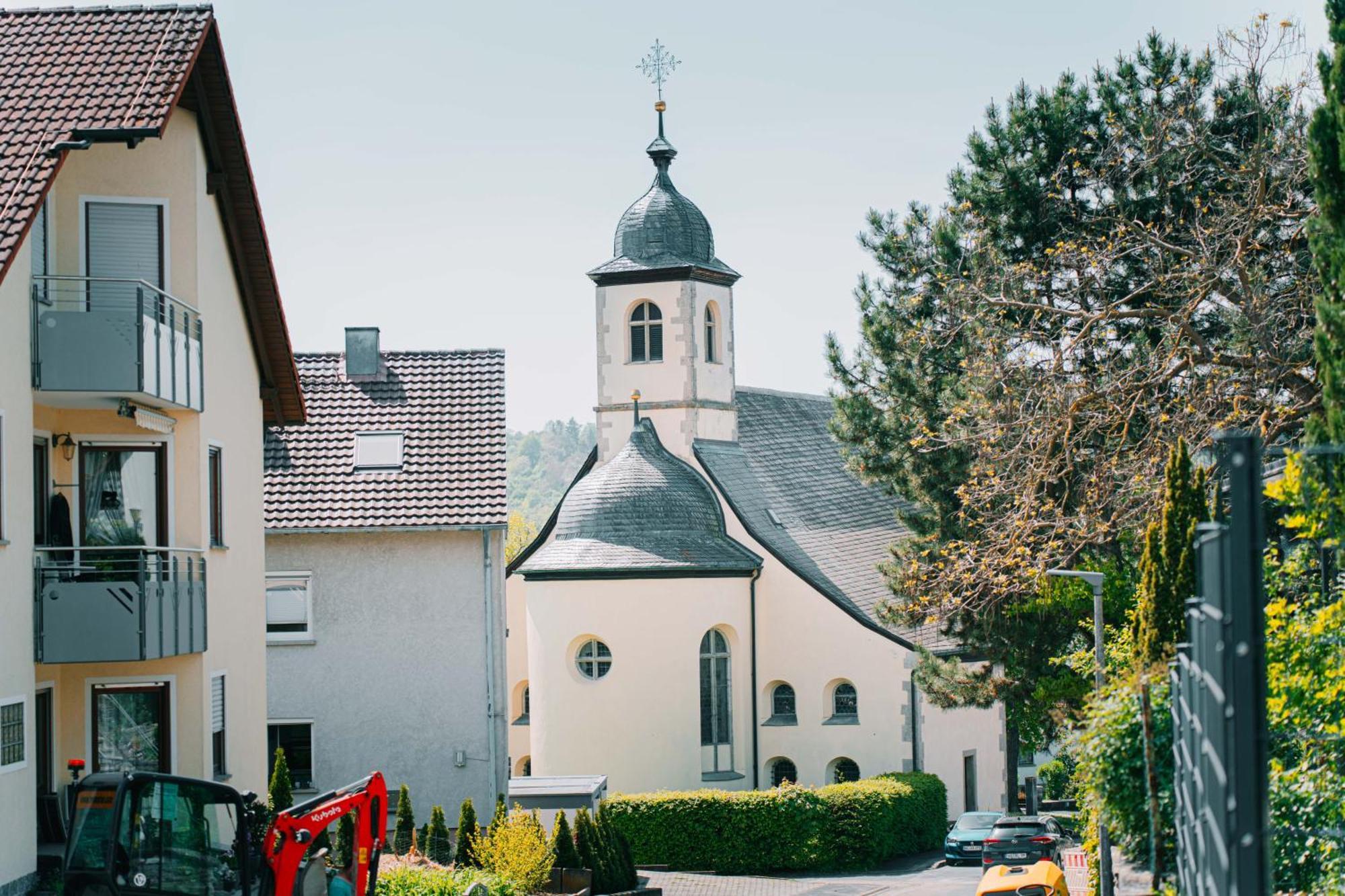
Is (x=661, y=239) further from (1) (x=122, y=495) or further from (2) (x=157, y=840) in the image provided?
(2) (x=157, y=840)

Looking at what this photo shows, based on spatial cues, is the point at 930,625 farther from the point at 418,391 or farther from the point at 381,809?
the point at 381,809

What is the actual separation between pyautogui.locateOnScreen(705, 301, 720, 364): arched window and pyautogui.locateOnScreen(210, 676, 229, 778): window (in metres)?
26.4

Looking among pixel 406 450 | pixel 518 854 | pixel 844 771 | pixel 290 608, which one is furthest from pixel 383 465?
pixel 844 771

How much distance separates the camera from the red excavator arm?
1647 cm

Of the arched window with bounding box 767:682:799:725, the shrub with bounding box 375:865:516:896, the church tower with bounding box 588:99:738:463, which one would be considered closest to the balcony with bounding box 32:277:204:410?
the shrub with bounding box 375:865:516:896

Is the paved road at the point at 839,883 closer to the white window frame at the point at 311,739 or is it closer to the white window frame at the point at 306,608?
the white window frame at the point at 311,739

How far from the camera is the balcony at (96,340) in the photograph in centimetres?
1803

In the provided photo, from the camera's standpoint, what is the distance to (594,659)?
4106 cm

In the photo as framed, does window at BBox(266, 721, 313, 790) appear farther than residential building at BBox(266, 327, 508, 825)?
Result: Yes

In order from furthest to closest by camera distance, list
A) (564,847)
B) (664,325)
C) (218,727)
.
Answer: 1. (664,325)
2. (564,847)
3. (218,727)

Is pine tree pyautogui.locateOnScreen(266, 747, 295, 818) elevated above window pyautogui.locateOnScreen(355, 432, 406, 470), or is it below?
below

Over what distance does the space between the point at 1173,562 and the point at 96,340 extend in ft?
34.8

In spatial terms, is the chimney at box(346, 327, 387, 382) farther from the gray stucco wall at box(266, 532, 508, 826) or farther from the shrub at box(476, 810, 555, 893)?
the shrub at box(476, 810, 555, 893)

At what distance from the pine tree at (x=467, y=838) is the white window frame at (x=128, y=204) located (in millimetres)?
9943
